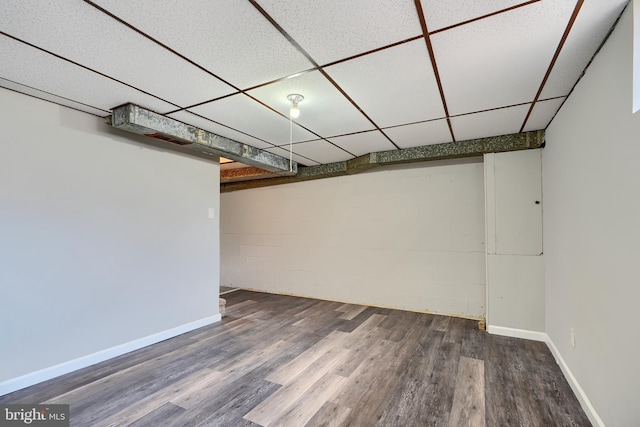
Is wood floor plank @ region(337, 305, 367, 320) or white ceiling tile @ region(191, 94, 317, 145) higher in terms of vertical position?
white ceiling tile @ region(191, 94, 317, 145)

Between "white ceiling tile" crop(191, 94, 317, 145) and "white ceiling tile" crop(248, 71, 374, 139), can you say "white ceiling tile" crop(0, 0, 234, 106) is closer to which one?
"white ceiling tile" crop(191, 94, 317, 145)

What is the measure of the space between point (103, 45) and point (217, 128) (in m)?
1.50

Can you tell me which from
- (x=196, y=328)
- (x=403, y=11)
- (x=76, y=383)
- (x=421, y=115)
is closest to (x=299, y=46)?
(x=403, y=11)

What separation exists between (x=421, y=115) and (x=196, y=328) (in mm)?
3613

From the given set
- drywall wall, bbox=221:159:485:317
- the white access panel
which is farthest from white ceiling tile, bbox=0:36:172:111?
the white access panel

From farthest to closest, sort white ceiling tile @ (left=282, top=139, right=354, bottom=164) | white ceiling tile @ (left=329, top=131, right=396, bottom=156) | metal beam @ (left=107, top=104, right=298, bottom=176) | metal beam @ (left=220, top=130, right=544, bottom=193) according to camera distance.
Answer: white ceiling tile @ (left=282, top=139, right=354, bottom=164) < white ceiling tile @ (left=329, top=131, right=396, bottom=156) < metal beam @ (left=220, top=130, right=544, bottom=193) < metal beam @ (left=107, top=104, right=298, bottom=176)

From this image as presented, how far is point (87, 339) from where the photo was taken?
8.78 feet

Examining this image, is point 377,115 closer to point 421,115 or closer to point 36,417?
point 421,115

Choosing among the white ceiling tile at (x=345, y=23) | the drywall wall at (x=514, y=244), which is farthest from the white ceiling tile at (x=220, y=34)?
the drywall wall at (x=514, y=244)

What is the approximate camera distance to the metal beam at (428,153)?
3.34 metres

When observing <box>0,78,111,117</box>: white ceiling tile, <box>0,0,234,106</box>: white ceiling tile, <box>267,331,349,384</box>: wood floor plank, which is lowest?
<box>267,331,349,384</box>: wood floor plank

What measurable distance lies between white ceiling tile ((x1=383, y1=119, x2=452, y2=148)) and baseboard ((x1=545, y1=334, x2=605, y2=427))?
7.99ft

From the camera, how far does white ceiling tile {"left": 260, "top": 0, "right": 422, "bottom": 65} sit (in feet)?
4.61

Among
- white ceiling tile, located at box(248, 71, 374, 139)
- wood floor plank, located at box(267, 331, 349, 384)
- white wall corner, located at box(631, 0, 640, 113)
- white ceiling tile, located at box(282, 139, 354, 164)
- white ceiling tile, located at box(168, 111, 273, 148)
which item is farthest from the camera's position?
white ceiling tile, located at box(282, 139, 354, 164)
